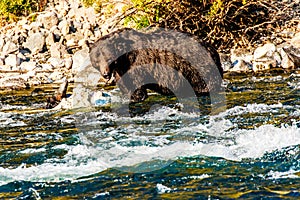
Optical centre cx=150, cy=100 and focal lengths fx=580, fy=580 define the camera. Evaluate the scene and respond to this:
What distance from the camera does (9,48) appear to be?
20047 millimetres

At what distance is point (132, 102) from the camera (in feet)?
36.5

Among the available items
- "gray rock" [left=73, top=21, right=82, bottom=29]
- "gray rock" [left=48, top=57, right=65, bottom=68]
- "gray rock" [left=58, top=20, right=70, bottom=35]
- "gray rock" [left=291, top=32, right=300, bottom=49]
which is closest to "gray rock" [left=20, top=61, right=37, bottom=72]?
"gray rock" [left=48, top=57, right=65, bottom=68]

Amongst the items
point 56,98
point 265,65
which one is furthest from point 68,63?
point 265,65

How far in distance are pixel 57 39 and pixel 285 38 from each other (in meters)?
8.06

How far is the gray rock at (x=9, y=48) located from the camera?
19.8m

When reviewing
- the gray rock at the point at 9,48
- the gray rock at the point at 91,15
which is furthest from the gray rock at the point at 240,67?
the gray rock at the point at 9,48

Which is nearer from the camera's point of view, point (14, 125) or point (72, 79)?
point (14, 125)

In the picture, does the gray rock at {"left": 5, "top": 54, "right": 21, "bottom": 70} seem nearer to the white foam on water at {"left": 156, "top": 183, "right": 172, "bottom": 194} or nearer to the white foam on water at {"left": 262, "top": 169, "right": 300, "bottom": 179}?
the white foam on water at {"left": 156, "top": 183, "right": 172, "bottom": 194}

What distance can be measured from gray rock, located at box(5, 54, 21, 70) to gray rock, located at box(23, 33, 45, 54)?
112 cm

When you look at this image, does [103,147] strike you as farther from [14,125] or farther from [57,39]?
[57,39]

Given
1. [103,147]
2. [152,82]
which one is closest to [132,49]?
[152,82]

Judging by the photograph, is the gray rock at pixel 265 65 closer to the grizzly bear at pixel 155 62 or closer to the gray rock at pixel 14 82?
the grizzly bear at pixel 155 62

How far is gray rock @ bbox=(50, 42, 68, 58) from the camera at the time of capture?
18641 millimetres

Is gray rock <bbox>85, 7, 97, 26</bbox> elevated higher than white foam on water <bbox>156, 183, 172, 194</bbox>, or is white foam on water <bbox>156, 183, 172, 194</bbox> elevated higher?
gray rock <bbox>85, 7, 97, 26</bbox>
